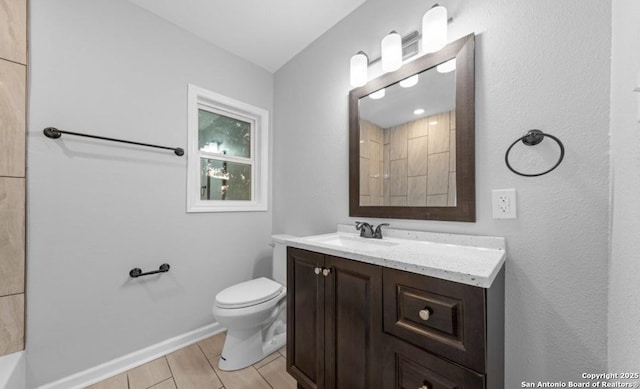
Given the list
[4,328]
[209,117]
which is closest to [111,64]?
[209,117]

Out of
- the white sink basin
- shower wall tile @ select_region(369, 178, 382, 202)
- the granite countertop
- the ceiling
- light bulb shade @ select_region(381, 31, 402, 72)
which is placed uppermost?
the ceiling

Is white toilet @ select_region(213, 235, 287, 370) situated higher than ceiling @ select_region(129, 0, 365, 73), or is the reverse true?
ceiling @ select_region(129, 0, 365, 73)

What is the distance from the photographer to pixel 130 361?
148 centimetres

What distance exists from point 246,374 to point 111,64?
2.11 m

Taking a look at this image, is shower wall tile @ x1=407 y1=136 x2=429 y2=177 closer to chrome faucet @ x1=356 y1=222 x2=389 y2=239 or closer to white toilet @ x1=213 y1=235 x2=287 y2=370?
chrome faucet @ x1=356 y1=222 x2=389 y2=239

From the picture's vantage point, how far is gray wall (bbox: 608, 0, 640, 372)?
1.86 feet

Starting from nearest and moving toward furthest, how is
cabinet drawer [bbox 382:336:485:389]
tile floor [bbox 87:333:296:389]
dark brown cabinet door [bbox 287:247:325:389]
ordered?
cabinet drawer [bbox 382:336:485:389]
dark brown cabinet door [bbox 287:247:325:389]
tile floor [bbox 87:333:296:389]

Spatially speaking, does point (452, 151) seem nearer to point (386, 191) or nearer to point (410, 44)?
point (386, 191)

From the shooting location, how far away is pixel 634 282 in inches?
21.9

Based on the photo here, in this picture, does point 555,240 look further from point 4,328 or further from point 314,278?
point 4,328

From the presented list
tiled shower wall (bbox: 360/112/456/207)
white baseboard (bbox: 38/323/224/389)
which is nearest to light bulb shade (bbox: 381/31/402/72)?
tiled shower wall (bbox: 360/112/456/207)

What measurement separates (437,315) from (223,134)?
2.03 metres

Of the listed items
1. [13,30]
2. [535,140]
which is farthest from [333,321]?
[13,30]

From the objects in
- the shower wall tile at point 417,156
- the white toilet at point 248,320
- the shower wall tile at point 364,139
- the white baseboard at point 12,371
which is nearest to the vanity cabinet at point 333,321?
the white toilet at point 248,320
